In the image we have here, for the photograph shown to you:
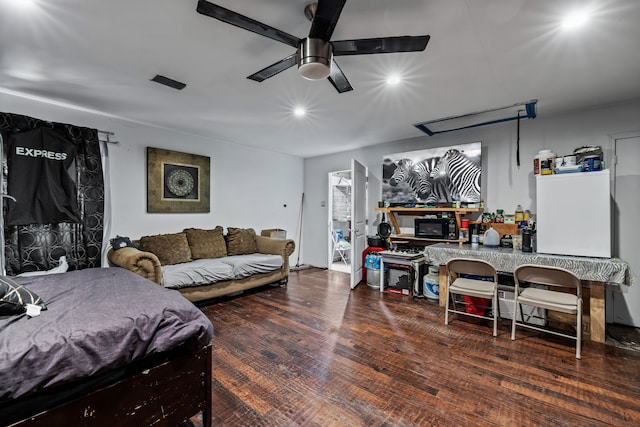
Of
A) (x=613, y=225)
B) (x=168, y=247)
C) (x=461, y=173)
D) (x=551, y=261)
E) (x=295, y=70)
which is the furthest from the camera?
(x=461, y=173)

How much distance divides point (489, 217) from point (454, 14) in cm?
292

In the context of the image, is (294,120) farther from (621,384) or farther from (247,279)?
(621,384)

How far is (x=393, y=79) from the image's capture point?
8.73 ft

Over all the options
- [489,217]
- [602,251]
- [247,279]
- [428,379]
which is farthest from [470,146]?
[247,279]

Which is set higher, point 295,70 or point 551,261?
point 295,70

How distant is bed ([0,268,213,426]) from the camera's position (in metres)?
1.11

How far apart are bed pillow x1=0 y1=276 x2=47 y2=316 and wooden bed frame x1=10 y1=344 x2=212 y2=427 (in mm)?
638

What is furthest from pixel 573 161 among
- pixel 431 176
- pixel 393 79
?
pixel 393 79

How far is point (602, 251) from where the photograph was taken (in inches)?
110

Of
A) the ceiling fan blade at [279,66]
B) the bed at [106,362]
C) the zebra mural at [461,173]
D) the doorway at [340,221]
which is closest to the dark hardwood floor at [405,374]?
the bed at [106,362]

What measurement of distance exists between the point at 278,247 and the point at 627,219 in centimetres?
437

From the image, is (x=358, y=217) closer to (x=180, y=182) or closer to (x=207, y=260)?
(x=207, y=260)

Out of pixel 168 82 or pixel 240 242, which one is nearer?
pixel 168 82

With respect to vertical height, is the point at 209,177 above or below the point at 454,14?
below
